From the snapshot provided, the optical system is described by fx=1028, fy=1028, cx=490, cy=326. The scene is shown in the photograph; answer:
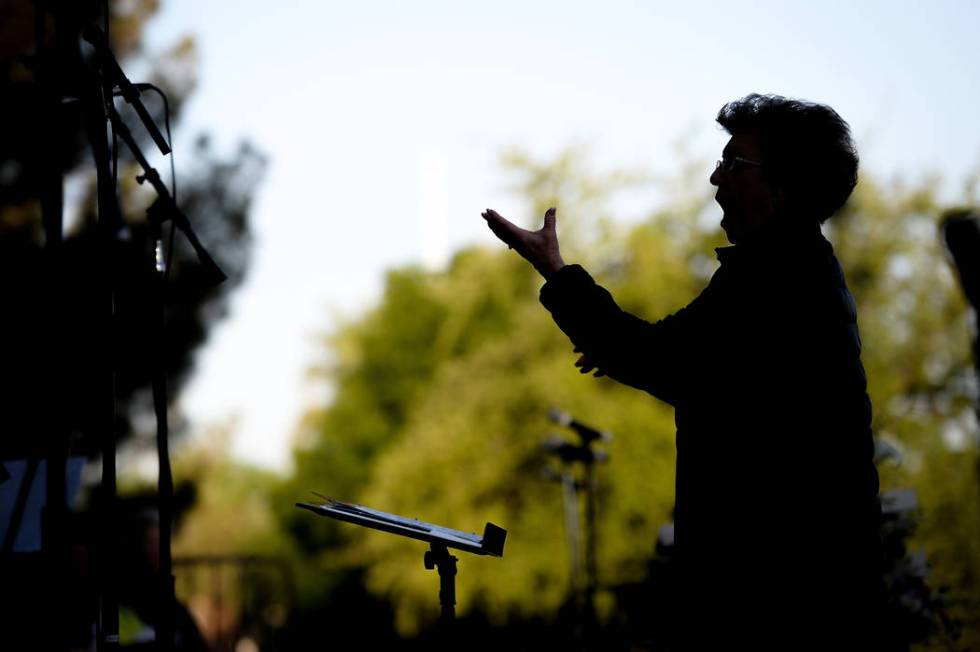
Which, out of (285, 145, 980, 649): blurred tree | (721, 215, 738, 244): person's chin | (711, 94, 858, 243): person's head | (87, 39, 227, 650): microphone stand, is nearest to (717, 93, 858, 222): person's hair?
(711, 94, 858, 243): person's head

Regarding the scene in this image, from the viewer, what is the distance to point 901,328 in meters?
15.6

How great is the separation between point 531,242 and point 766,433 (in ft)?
1.97

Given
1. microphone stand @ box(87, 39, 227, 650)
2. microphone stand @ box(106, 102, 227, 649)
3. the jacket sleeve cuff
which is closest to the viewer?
the jacket sleeve cuff

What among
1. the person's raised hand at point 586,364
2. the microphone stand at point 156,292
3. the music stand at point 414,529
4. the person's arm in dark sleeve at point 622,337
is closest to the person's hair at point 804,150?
the person's arm in dark sleeve at point 622,337

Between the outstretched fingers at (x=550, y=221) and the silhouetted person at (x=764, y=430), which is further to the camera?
the outstretched fingers at (x=550, y=221)

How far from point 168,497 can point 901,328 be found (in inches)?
586

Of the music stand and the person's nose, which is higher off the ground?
the person's nose

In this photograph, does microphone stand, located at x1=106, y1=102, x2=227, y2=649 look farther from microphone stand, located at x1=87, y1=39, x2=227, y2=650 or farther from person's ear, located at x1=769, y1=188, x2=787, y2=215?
person's ear, located at x1=769, y1=188, x2=787, y2=215

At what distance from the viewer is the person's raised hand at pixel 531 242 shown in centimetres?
204

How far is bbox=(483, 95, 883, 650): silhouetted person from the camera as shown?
5.71 ft

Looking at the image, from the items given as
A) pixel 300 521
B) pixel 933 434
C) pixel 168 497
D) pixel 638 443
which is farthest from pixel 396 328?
pixel 168 497

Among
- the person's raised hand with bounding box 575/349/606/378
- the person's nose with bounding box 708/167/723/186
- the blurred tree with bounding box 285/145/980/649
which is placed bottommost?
the person's raised hand with bounding box 575/349/606/378

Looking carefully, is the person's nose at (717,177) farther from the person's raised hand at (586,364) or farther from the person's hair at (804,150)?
the person's raised hand at (586,364)

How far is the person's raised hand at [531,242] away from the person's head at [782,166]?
0.34 m
